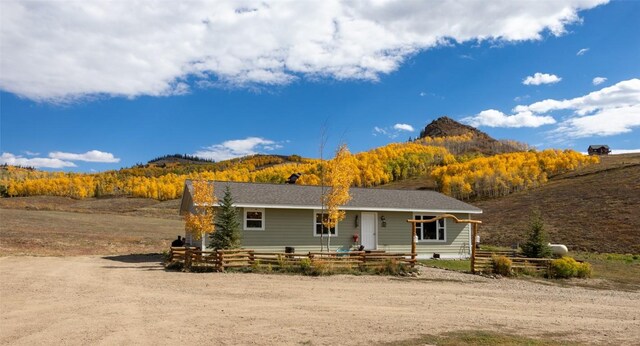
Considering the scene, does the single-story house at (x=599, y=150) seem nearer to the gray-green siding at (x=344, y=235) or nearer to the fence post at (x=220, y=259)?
the gray-green siding at (x=344, y=235)

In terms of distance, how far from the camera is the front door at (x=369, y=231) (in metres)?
26.4

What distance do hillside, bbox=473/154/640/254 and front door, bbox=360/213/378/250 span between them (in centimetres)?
2457

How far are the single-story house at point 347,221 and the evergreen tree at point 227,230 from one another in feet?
3.84

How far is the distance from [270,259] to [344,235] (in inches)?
258

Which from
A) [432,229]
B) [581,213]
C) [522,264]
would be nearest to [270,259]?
[522,264]

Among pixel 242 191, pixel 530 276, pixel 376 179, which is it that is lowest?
pixel 530 276

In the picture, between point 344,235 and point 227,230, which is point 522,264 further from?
point 227,230

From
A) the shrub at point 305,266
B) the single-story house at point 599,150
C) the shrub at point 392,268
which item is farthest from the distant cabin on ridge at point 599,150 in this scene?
the shrub at point 305,266

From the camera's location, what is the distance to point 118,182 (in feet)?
610

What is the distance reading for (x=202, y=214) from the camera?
22.6 meters

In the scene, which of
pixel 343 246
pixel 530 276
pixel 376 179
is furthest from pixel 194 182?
pixel 376 179

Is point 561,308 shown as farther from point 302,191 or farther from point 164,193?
point 164,193

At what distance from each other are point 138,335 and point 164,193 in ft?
480

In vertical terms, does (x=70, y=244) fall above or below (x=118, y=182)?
below
